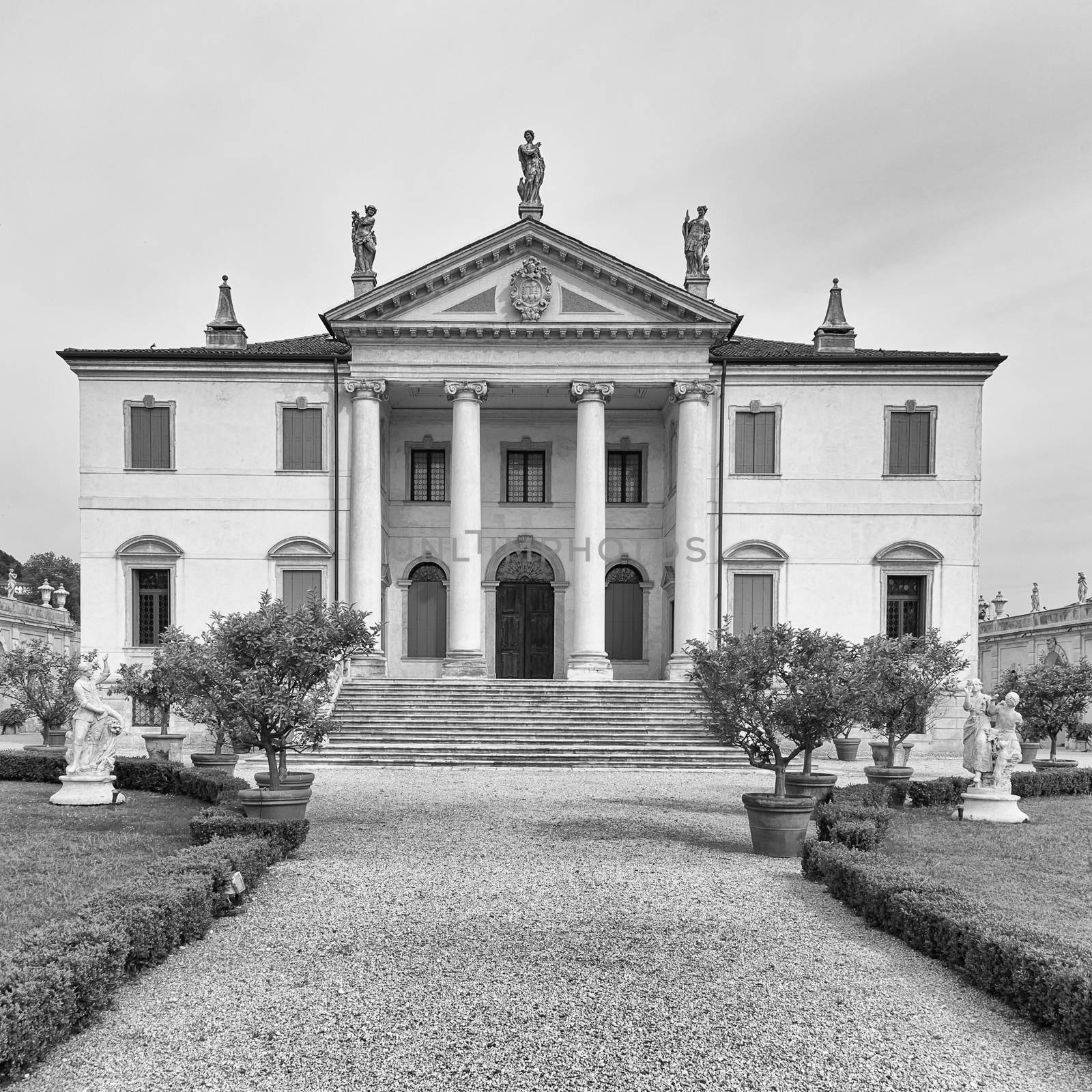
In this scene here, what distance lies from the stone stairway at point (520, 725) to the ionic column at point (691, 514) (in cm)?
276

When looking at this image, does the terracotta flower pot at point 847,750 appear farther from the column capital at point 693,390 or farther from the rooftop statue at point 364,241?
the rooftop statue at point 364,241

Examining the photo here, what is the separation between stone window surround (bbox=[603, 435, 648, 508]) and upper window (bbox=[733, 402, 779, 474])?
3.71 m

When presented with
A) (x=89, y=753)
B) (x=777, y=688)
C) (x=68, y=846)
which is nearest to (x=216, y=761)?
(x=89, y=753)

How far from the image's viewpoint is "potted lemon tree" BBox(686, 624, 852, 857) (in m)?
13.6

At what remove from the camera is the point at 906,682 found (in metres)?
19.6

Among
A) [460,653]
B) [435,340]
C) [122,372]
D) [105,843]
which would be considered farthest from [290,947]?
[122,372]

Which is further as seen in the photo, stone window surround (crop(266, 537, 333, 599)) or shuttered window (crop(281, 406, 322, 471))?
shuttered window (crop(281, 406, 322, 471))

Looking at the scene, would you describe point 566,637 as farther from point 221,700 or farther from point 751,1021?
point 751,1021

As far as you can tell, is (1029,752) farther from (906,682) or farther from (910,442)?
(906,682)

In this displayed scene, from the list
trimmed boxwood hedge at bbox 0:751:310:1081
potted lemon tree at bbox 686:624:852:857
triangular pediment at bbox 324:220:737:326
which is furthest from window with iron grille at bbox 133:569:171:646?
potted lemon tree at bbox 686:624:852:857

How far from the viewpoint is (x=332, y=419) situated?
1289 inches

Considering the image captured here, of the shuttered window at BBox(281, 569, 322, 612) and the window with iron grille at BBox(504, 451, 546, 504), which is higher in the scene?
the window with iron grille at BBox(504, 451, 546, 504)

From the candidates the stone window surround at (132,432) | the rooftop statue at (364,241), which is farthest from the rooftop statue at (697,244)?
the stone window surround at (132,432)

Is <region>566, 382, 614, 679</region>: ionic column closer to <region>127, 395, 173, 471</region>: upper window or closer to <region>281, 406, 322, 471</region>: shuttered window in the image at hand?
<region>281, 406, 322, 471</region>: shuttered window
